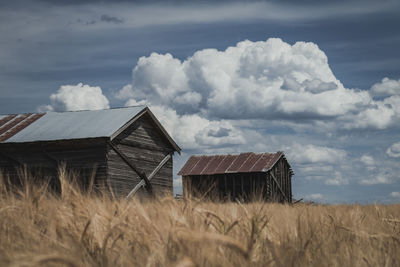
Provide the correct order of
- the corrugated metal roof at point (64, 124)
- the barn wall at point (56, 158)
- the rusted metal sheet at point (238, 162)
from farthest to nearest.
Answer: the rusted metal sheet at point (238, 162) < the corrugated metal roof at point (64, 124) < the barn wall at point (56, 158)

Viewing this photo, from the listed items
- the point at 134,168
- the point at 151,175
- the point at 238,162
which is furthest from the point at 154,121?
the point at 238,162

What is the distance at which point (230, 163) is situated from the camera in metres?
30.3

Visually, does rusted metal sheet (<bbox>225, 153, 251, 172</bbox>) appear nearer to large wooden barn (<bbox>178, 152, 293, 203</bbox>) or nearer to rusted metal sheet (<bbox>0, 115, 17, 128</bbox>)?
large wooden barn (<bbox>178, 152, 293, 203</bbox>)

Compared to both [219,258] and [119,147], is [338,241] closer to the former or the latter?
[219,258]

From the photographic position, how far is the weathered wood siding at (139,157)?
67.4ft

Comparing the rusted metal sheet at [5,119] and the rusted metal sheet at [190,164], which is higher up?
the rusted metal sheet at [5,119]

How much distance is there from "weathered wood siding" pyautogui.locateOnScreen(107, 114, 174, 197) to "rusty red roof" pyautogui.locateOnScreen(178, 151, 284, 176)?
20.6 ft

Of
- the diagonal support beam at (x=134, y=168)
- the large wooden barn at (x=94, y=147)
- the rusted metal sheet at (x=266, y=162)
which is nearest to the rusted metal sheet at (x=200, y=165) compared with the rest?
the rusted metal sheet at (x=266, y=162)

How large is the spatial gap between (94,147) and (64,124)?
2.63 meters

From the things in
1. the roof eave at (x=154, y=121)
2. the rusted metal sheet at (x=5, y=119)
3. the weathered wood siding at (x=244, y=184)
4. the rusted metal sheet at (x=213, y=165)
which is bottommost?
the weathered wood siding at (x=244, y=184)

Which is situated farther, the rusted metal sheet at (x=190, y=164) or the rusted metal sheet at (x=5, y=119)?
the rusted metal sheet at (x=190, y=164)

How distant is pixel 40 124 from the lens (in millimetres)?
22312

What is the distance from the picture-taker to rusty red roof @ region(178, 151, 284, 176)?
2959 cm

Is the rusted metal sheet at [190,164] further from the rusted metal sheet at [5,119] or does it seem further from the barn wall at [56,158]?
→ the barn wall at [56,158]
